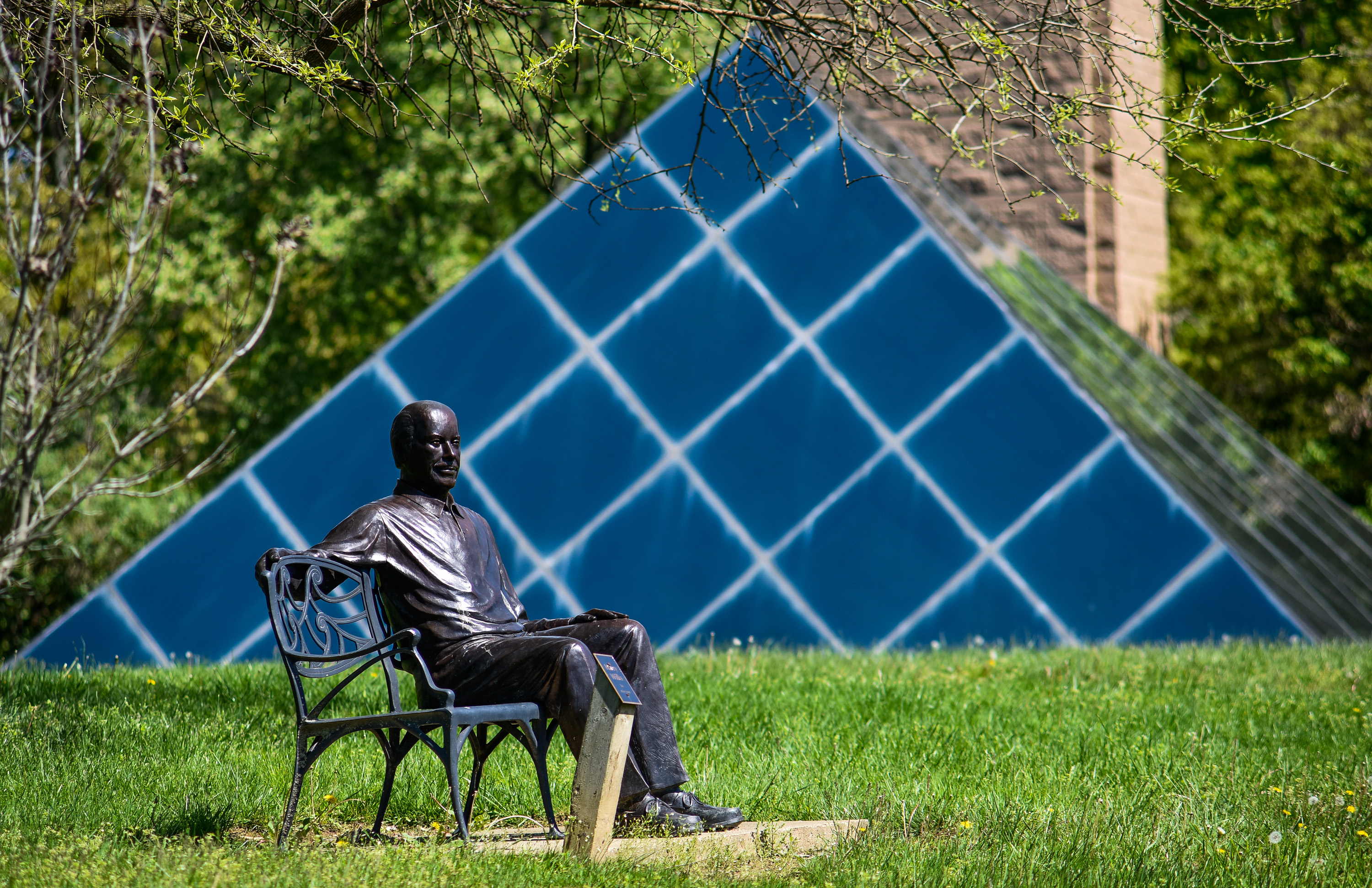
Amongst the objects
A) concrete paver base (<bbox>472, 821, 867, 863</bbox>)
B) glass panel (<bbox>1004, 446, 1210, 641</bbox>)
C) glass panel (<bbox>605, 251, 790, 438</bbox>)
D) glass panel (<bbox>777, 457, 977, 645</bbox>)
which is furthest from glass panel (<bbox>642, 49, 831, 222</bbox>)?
concrete paver base (<bbox>472, 821, 867, 863</bbox>)

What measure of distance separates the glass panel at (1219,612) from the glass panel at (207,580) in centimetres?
626

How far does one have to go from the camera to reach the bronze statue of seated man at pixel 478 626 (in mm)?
4191

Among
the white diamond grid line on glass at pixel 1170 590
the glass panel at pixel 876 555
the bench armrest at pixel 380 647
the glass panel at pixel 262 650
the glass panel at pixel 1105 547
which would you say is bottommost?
the white diamond grid line on glass at pixel 1170 590

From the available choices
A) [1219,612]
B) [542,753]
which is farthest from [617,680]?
[1219,612]

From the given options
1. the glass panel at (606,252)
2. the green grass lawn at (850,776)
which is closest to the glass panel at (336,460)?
the glass panel at (606,252)

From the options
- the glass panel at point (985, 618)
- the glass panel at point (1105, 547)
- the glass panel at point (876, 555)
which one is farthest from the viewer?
the glass panel at point (876, 555)

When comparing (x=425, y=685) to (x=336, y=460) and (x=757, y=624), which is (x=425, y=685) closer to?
(x=757, y=624)

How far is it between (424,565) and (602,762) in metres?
0.98

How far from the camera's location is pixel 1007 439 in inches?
376

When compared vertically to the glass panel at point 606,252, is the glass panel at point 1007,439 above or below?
below

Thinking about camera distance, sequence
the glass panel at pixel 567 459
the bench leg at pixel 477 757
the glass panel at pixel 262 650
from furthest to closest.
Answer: the glass panel at pixel 567 459, the glass panel at pixel 262 650, the bench leg at pixel 477 757

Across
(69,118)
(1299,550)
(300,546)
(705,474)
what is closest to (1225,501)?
(1299,550)

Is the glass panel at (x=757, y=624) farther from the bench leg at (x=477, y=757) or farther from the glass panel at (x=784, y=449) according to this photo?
the bench leg at (x=477, y=757)

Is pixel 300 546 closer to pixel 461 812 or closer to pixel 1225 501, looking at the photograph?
pixel 461 812
